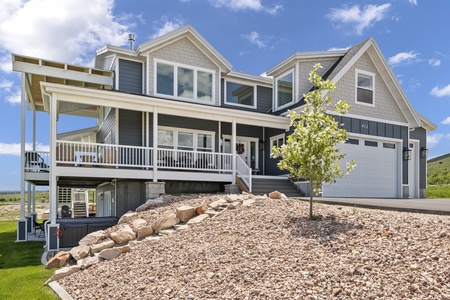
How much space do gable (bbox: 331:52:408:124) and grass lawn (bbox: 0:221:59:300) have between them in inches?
477

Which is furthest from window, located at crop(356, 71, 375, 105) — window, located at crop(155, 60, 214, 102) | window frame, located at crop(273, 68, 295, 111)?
window, located at crop(155, 60, 214, 102)

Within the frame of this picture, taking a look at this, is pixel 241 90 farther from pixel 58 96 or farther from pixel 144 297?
pixel 144 297

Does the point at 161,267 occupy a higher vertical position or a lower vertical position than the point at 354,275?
lower

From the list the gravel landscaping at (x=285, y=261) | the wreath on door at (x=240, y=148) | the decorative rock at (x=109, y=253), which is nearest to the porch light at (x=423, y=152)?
the wreath on door at (x=240, y=148)

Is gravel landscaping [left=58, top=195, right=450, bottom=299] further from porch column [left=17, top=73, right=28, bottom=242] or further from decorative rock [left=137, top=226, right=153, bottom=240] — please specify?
porch column [left=17, top=73, right=28, bottom=242]

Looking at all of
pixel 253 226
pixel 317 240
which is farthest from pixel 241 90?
pixel 317 240

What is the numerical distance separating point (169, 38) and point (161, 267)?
11300 millimetres

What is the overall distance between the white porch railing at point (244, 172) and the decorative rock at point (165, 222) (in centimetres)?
498

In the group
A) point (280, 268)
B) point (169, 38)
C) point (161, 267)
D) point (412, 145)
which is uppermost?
point (169, 38)

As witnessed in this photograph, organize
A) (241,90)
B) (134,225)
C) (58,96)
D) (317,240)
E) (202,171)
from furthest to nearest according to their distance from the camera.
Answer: (241,90) → (202,171) → (58,96) → (134,225) → (317,240)

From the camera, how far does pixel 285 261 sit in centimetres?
488

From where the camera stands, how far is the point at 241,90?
1731 cm

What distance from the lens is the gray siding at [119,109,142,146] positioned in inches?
535

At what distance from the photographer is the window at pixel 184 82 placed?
1485cm
